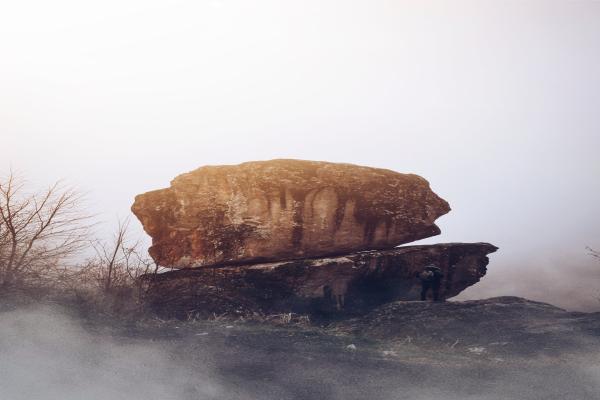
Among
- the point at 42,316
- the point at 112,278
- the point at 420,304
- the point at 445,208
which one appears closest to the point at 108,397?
the point at 42,316

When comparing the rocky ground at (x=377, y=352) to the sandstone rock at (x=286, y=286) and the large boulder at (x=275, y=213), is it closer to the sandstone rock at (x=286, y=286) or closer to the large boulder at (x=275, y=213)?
the sandstone rock at (x=286, y=286)

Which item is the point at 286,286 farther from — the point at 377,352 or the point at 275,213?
the point at 377,352

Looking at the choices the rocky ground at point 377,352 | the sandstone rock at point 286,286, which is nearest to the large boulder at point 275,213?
the sandstone rock at point 286,286

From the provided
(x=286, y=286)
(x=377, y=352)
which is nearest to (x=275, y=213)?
(x=286, y=286)

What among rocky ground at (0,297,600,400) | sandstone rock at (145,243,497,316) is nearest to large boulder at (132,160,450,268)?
sandstone rock at (145,243,497,316)

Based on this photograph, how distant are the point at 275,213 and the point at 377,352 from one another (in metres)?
6.97

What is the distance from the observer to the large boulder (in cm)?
1575

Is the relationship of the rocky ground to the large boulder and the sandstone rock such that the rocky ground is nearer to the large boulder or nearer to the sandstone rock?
the sandstone rock

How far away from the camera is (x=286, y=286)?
595 inches

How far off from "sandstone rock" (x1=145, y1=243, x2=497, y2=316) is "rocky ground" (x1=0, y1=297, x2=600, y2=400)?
3.21ft

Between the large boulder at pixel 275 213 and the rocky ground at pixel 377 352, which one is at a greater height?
the large boulder at pixel 275 213

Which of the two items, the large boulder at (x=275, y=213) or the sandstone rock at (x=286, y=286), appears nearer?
the sandstone rock at (x=286, y=286)

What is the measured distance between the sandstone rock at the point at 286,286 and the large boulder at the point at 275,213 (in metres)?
0.62

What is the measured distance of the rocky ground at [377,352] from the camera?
297 inches
